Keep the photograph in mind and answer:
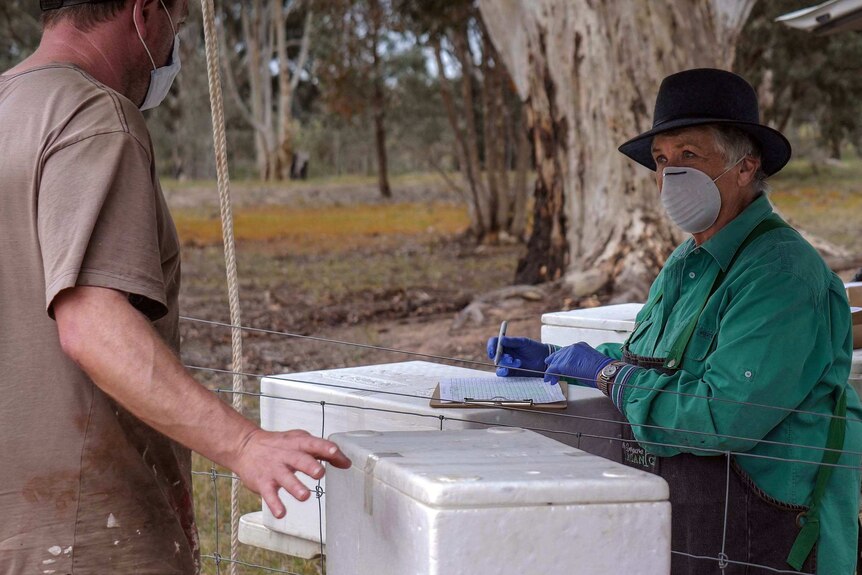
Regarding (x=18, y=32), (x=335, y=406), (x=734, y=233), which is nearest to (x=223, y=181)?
(x=335, y=406)

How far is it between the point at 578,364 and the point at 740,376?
59 cm

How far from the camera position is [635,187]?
25.8ft

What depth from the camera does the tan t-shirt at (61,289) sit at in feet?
5.41

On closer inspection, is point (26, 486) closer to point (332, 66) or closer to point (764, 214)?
point (764, 214)

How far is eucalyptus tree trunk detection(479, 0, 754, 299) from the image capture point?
7668mm

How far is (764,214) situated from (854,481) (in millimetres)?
704

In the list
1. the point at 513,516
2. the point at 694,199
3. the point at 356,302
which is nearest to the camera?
the point at 513,516

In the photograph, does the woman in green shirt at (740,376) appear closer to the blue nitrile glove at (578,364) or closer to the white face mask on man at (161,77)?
the blue nitrile glove at (578,364)

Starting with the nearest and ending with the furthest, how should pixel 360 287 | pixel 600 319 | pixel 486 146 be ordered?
pixel 600 319
pixel 360 287
pixel 486 146

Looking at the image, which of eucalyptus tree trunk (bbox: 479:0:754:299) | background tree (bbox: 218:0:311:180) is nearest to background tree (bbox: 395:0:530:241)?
eucalyptus tree trunk (bbox: 479:0:754:299)

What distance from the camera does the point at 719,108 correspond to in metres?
2.72

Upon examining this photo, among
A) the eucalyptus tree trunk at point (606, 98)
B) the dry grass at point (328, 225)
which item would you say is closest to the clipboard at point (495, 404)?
the eucalyptus tree trunk at point (606, 98)

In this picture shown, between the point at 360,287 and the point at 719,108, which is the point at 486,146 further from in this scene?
the point at 719,108

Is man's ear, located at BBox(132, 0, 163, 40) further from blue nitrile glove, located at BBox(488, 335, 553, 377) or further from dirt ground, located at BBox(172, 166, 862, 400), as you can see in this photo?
blue nitrile glove, located at BBox(488, 335, 553, 377)
